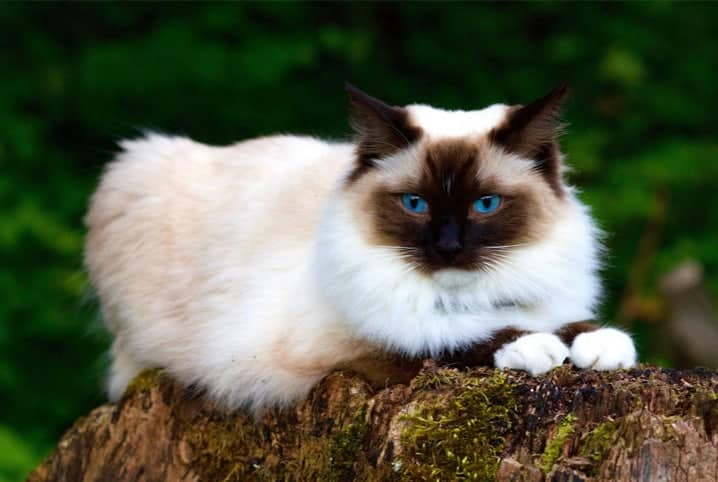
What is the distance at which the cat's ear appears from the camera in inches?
130

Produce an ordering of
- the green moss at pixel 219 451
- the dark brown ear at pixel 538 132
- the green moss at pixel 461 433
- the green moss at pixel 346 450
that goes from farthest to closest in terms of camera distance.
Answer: the green moss at pixel 219 451 → the dark brown ear at pixel 538 132 → the green moss at pixel 346 450 → the green moss at pixel 461 433

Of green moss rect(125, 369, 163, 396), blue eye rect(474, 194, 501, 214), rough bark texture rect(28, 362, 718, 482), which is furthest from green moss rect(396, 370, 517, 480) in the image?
green moss rect(125, 369, 163, 396)

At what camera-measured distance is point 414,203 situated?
321 cm

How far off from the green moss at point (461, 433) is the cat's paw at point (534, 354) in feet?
0.40

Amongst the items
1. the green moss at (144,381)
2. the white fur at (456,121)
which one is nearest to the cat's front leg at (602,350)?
the white fur at (456,121)

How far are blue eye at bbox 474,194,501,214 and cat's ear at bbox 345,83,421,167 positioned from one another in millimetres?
332

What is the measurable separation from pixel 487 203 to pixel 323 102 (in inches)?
198

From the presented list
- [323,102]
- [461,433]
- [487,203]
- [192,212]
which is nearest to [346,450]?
[461,433]

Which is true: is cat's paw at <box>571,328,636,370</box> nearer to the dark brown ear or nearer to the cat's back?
the dark brown ear

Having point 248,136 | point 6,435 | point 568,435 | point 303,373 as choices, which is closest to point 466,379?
point 568,435

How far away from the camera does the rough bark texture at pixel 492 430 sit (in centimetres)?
260

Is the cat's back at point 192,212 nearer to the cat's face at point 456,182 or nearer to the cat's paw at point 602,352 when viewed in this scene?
the cat's face at point 456,182

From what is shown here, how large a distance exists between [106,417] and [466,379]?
1.89 m

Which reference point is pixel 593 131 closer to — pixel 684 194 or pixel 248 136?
pixel 684 194
